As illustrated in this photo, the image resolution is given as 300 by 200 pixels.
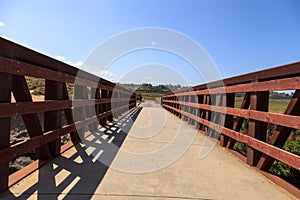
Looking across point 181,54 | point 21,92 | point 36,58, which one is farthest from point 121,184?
point 181,54

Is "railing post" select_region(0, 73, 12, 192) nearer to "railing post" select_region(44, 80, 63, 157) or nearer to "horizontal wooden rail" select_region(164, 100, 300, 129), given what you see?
"railing post" select_region(44, 80, 63, 157)

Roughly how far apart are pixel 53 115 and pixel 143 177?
1.52 m

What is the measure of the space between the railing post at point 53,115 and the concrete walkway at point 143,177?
195 mm

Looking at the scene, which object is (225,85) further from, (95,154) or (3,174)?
(3,174)

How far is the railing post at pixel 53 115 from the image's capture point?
11.4ft

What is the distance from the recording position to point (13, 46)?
2.37 m

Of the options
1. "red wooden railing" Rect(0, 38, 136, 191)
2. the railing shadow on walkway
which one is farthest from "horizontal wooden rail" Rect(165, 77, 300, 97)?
"red wooden railing" Rect(0, 38, 136, 191)

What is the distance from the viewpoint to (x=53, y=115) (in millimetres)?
3506

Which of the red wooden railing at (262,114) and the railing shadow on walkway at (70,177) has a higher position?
the red wooden railing at (262,114)

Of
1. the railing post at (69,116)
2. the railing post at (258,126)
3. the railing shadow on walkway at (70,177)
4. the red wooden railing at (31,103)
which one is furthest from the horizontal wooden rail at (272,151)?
the railing post at (69,116)

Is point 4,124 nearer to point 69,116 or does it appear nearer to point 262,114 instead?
point 69,116

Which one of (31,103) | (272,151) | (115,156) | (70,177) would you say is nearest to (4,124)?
(31,103)

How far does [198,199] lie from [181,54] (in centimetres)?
734

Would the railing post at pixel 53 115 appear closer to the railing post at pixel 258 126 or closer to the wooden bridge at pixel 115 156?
the wooden bridge at pixel 115 156
